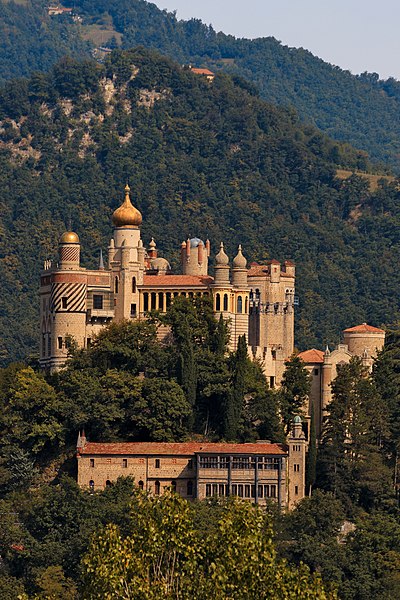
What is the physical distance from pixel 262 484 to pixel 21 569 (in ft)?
39.2

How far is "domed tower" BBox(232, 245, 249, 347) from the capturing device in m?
99.1

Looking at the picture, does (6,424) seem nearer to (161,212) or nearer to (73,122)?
(161,212)

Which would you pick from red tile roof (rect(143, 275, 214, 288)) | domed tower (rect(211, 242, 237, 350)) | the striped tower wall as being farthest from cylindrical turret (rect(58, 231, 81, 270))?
domed tower (rect(211, 242, 237, 350))

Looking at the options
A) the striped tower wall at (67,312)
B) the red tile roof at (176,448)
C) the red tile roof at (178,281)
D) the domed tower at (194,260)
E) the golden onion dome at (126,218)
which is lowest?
the red tile roof at (176,448)

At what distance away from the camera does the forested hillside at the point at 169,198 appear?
175 metres

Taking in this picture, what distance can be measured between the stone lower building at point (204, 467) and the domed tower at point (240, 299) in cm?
864

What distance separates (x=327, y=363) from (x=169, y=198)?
295ft

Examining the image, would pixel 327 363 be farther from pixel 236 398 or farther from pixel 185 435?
pixel 185 435

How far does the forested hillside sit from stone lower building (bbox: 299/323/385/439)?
63.2 metres

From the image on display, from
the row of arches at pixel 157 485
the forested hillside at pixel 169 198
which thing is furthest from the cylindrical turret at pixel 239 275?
the forested hillside at pixel 169 198

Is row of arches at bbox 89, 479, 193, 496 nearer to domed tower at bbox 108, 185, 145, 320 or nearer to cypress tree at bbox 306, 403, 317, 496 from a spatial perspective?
cypress tree at bbox 306, 403, 317, 496

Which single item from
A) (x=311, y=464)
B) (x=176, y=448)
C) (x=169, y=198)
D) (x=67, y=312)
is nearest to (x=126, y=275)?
(x=67, y=312)

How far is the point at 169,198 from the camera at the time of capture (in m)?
187

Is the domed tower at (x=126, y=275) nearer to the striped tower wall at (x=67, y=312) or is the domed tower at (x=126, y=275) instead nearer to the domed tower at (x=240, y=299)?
the striped tower wall at (x=67, y=312)
